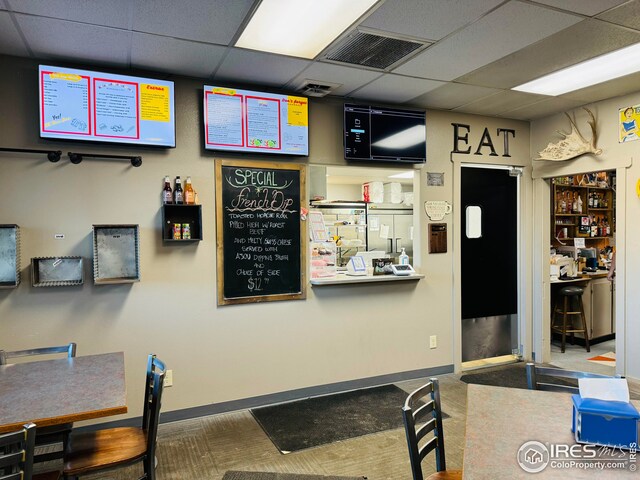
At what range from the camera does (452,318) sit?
Result: 4.55m

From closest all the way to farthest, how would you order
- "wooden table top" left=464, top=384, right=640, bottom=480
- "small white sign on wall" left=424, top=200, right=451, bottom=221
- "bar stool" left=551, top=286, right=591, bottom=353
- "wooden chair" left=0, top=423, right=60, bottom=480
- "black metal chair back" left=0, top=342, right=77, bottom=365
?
"wooden table top" left=464, top=384, right=640, bottom=480, "wooden chair" left=0, top=423, right=60, bottom=480, "black metal chair back" left=0, top=342, right=77, bottom=365, "small white sign on wall" left=424, top=200, right=451, bottom=221, "bar stool" left=551, top=286, right=591, bottom=353

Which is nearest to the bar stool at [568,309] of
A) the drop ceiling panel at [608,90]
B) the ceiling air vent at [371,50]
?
the drop ceiling panel at [608,90]

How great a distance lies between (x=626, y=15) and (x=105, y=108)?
3351mm

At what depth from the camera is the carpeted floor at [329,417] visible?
3.14m

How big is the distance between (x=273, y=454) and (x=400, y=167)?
2.76m

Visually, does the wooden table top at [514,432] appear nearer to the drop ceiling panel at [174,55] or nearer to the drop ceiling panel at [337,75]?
the drop ceiling panel at [337,75]

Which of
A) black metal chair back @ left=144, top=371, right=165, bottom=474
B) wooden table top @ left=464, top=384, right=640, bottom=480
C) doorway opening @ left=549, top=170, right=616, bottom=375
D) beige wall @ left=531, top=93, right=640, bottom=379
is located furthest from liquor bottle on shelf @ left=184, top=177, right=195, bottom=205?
doorway opening @ left=549, top=170, right=616, bottom=375

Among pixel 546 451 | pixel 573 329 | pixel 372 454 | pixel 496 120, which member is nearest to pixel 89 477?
pixel 372 454

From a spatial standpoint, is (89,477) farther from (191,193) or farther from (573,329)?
(573,329)

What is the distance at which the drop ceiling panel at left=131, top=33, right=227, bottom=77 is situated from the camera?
2.76m

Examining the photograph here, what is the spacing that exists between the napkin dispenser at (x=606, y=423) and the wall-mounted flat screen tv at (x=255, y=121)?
286 centimetres

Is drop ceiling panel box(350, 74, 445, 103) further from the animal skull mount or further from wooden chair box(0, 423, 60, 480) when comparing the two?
wooden chair box(0, 423, 60, 480)

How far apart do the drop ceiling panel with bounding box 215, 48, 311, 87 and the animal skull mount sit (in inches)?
113

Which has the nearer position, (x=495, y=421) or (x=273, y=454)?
(x=495, y=421)
